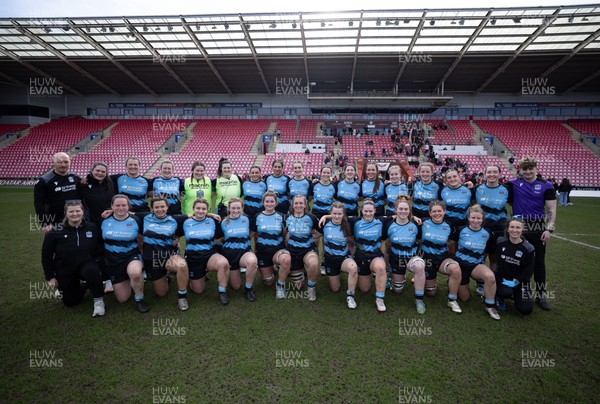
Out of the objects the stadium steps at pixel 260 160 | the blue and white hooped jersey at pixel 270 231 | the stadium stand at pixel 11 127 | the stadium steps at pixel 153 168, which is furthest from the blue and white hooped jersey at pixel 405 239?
the stadium stand at pixel 11 127

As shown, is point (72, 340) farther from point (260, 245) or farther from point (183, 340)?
point (260, 245)

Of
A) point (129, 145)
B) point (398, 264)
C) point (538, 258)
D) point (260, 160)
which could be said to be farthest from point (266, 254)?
point (129, 145)

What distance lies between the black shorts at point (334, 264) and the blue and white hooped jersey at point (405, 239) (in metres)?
0.79

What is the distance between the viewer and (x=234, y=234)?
460 centimetres

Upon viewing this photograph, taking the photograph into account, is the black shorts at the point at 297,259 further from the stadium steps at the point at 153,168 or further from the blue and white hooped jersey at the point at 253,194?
the stadium steps at the point at 153,168

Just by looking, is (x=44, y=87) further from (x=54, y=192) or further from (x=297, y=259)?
(x=297, y=259)

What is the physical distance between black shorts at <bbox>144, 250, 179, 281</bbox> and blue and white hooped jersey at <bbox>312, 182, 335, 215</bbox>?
2940mm

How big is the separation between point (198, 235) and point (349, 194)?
116 inches

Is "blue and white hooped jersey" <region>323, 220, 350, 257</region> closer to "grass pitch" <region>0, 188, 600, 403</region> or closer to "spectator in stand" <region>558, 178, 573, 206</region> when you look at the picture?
"grass pitch" <region>0, 188, 600, 403</region>

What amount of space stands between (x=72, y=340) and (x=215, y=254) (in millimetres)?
1962

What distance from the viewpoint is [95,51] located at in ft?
69.8

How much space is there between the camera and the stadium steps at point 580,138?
80.4 feet

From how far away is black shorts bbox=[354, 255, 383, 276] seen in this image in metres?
4.44

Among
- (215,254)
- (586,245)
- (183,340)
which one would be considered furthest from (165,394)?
(586,245)
